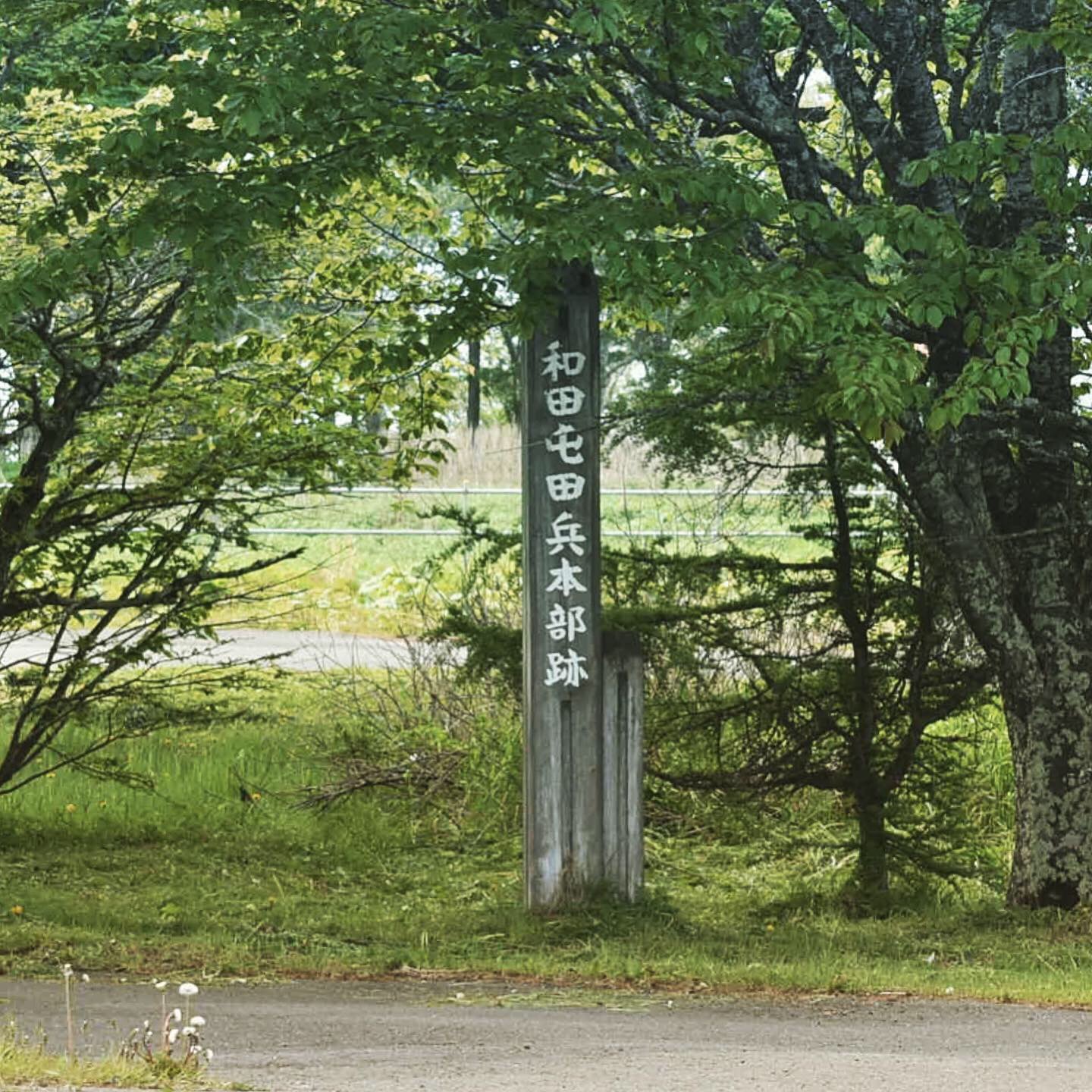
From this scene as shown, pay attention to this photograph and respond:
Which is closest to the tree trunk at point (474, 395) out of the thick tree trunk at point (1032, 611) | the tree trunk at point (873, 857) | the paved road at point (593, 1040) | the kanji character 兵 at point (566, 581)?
the tree trunk at point (873, 857)

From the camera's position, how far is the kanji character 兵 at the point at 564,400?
29.7 ft

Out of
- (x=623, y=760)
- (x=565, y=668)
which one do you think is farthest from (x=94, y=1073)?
(x=623, y=760)

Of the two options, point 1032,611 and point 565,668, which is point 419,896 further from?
point 1032,611

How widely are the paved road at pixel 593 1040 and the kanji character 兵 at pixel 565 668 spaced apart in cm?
180

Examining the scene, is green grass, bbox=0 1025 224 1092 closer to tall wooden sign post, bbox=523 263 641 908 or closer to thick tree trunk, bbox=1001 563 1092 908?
tall wooden sign post, bbox=523 263 641 908

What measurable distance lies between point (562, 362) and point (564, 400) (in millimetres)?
198

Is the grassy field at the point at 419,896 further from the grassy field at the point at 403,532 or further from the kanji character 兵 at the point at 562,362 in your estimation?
the grassy field at the point at 403,532

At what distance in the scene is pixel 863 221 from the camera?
7195mm

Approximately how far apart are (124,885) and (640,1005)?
435 centimetres

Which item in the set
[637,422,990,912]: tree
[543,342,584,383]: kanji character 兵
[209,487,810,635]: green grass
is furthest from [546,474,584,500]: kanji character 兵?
[209,487,810,635]: green grass

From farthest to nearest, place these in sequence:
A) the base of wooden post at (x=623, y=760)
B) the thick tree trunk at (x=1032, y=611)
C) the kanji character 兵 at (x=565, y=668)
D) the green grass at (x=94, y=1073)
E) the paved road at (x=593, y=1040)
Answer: the base of wooden post at (x=623, y=760)
the kanji character 兵 at (x=565, y=668)
the thick tree trunk at (x=1032, y=611)
the paved road at (x=593, y=1040)
the green grass at (x=94, y=1073)

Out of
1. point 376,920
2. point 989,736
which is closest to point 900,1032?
point 376,920

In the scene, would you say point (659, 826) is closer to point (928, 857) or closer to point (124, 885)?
point (928, 857)

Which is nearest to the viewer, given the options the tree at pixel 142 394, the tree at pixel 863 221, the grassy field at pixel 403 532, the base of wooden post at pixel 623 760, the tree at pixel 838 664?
the tree at pixel 863 221
